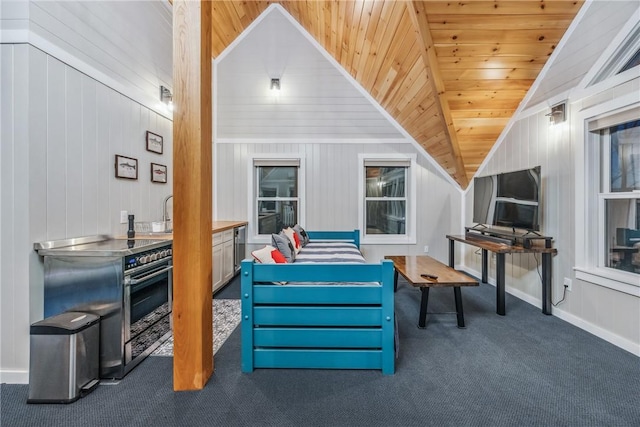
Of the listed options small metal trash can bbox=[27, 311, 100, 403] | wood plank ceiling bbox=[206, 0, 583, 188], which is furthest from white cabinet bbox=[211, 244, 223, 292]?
wood plank ceiling bbox=[206, 0, 583, 188]

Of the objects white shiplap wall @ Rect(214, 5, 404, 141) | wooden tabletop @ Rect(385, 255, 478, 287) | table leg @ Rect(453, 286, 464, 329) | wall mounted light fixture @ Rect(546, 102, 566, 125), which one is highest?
white shiplap wall @ Rect(214, 5, 404, 141)

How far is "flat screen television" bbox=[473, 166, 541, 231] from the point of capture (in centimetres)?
307

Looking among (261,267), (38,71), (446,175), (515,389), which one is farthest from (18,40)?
(446,175)

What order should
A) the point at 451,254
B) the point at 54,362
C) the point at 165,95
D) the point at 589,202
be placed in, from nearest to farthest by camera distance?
the point at 54,362 → the point at 589,202 → the point at 165,95 → the point at 451,254

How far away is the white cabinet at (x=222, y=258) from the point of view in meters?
3.45

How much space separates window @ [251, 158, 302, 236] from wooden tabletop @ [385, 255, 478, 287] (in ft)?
6.75

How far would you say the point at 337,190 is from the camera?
186 inches

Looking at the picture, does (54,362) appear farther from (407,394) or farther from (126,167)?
(407,394)

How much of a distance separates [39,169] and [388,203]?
438cm

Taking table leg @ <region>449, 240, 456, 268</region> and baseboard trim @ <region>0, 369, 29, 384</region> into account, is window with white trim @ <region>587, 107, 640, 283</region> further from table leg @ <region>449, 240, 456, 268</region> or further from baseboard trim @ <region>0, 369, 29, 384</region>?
baseboard trim @ <region>0, 369, 29, 384</region>

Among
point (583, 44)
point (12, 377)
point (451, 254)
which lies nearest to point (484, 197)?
point (451, 254)

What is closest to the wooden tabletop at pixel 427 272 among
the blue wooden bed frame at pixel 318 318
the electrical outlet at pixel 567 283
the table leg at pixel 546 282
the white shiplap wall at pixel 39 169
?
the blue wooden bed frame at pixel 318 318

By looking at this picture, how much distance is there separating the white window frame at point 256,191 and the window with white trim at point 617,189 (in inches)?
139

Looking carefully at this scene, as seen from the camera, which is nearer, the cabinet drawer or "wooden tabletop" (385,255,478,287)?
"wooden tabletop" (385,255,478,287)
